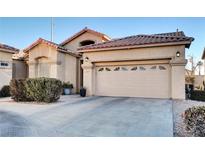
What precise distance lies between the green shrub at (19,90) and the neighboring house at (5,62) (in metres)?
3.67

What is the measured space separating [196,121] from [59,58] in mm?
13168

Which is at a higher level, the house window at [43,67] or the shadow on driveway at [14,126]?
the house window at [43,67]

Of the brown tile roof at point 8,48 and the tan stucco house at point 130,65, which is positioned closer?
the tan stucco house at point 130,65

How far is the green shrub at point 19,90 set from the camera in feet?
36.8

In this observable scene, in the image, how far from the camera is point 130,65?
13.4 meters

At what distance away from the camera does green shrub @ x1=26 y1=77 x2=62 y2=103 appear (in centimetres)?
1062

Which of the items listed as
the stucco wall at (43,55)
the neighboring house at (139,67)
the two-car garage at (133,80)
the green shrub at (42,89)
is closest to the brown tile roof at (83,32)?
the stucco wall at (43,55)

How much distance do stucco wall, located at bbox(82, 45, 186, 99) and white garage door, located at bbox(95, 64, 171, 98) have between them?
0.41 meters

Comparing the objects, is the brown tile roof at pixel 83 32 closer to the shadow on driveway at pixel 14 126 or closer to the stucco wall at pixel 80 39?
the stucco wall at pixel 80 39
